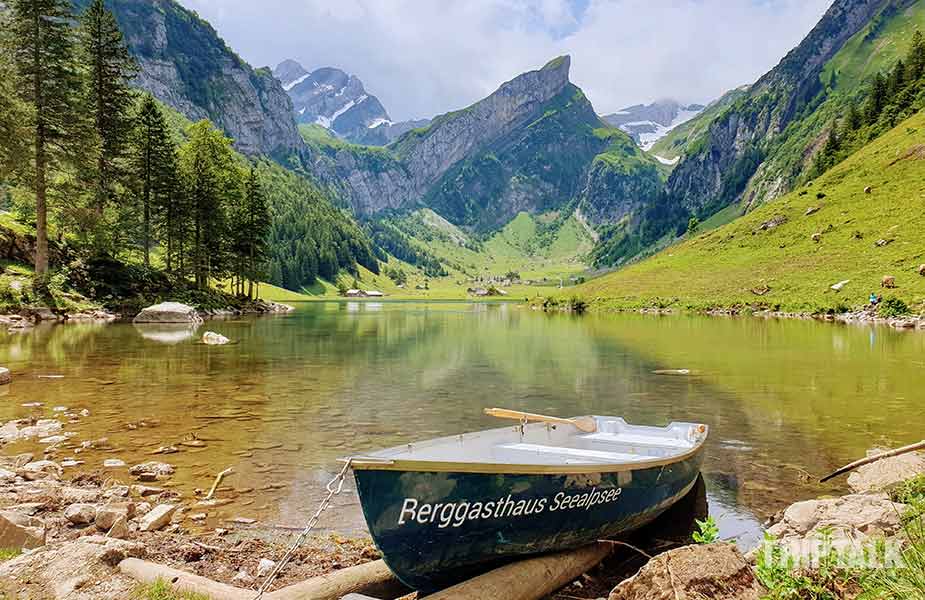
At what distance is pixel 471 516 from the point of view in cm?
669

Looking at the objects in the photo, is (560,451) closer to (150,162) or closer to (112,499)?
(112,499)

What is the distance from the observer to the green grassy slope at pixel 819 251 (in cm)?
6525

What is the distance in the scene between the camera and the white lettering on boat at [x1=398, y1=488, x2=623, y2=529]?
20.9 feet

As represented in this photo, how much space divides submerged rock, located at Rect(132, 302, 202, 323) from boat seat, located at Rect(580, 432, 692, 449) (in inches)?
2032

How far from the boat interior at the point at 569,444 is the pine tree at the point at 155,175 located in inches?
2374

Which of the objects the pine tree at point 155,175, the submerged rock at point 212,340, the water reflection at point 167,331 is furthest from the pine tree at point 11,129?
the submerged rock at point 212,340

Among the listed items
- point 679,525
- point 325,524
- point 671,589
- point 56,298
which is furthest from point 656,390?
point 56,298

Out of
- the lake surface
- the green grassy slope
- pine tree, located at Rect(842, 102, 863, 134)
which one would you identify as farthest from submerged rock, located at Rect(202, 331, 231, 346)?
pine tree, located at Rect(842, 102, 863, 134)

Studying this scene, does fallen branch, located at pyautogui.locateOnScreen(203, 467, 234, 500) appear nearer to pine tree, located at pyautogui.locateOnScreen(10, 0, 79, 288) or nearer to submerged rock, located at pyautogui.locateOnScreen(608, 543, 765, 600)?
submerged rock, located at pyautogui.locateOnScreen(608, 543, 765, 600)

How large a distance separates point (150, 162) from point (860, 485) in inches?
2754

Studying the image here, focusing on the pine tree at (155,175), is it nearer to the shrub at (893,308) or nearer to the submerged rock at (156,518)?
the submerged rock at (156,518)

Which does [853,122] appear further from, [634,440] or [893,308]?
[634,440]

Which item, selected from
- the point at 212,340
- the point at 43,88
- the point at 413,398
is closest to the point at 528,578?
the point at 413,398

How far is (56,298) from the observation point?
47.1m
